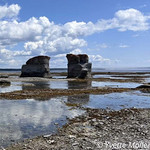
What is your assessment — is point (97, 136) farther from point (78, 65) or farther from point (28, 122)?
point (78, 65)

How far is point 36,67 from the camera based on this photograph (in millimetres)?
69938

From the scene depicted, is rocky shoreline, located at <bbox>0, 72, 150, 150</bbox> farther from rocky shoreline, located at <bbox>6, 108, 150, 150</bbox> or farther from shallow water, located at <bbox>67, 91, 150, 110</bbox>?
shallow water, located at <bbox>67, 91, 150, 110</bbox>

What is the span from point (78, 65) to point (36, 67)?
14.1 m

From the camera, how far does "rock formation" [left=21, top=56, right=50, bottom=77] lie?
228 ft

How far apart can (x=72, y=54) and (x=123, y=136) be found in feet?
199

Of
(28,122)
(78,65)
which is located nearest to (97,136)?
(28,122)

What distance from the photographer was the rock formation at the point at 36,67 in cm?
6938

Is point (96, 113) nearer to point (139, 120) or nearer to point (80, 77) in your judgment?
point (139, 120)

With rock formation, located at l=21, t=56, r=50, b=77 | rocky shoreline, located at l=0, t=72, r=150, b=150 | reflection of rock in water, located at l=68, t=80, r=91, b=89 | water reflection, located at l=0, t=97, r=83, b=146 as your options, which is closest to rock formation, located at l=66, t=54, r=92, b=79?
rock formation, located at l=21, t=56, r=50, b=77

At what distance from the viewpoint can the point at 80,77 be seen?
64500mm

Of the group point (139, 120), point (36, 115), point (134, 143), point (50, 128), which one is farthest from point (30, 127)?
point (139, 120)

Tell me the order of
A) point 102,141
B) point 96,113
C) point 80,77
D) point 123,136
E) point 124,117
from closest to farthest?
point 102,141 → point 123,136 → point 124,117 → point 96,113 → point 80,77

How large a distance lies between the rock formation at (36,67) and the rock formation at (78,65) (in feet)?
26.2

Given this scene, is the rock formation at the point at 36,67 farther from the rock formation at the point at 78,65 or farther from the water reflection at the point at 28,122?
the water reflection at the point at 28,122
